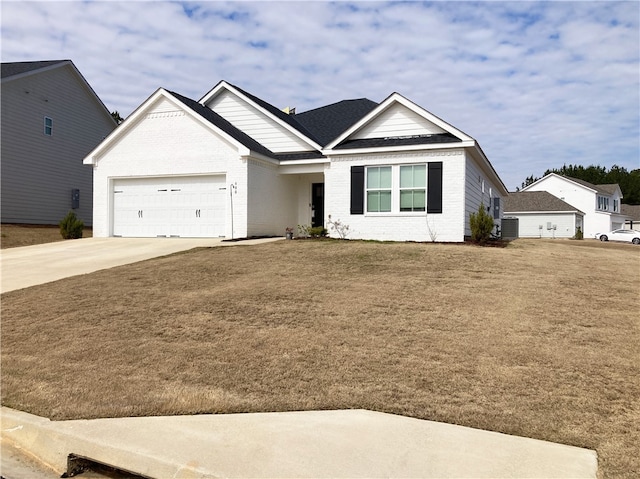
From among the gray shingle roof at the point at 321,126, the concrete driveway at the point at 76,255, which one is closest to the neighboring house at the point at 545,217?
the gray shingle roof at the point at 321,126

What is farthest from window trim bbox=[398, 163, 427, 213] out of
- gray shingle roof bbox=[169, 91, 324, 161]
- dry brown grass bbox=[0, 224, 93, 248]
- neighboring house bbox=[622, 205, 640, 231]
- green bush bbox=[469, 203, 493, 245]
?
neighboring house bbox=[622, 205, 640, 231]

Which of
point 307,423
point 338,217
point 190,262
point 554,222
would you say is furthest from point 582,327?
point 554,222

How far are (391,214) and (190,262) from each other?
711cm

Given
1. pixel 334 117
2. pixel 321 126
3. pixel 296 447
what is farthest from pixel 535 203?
pixel 296 447

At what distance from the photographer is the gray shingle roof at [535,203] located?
47.0m

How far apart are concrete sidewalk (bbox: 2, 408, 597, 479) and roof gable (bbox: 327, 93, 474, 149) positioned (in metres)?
13.4

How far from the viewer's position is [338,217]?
17.3 metres

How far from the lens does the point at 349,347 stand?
6.18 metres

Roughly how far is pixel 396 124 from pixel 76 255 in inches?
439

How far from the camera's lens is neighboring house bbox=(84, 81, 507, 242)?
16.2 metres

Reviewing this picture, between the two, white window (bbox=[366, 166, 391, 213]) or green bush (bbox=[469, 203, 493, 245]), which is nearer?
green bush (bbox=[469, 203, 493, 245])

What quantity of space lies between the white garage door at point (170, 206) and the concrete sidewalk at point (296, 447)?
14.0 m

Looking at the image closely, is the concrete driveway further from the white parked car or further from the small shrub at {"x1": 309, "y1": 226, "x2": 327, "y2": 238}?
the white parked car

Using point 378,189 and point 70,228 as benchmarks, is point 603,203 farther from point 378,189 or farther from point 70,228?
point 70,228
